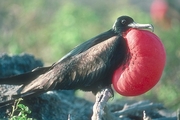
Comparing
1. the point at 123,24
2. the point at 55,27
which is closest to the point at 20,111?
the point at 123,24

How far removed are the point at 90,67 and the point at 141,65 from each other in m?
0.60

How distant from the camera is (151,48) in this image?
6559mm

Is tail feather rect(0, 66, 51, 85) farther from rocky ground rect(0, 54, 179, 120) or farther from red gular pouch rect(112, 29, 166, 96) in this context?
red gular pouch rect(112, 29, 166, 96)

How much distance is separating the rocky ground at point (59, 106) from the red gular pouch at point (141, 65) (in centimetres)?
37

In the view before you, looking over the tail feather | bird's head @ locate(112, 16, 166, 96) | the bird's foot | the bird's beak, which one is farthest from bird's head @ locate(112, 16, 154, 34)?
the tail feather

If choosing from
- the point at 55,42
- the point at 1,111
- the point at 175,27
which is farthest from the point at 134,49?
the point at 55,42

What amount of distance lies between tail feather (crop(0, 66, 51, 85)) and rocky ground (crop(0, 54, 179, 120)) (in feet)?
0.51

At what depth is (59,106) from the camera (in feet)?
25.1

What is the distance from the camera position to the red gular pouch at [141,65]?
654cm

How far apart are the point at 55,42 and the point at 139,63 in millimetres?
9109

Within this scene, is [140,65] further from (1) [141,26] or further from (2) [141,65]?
(1) [141,26]

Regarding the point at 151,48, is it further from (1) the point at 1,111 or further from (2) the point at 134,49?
(1) the point at 1,111

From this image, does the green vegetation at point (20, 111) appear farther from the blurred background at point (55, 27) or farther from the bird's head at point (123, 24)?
the blurred background at point (55, 27)

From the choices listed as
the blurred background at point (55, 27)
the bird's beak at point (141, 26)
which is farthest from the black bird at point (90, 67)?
the blurred background at point (55, 27)
